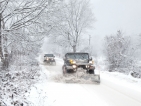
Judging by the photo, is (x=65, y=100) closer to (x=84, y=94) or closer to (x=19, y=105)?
(x=84, y=94)

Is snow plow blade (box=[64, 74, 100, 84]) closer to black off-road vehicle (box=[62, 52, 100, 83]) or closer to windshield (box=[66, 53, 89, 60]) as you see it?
black off-road vehicle (box=[62, 52, 100, 83])

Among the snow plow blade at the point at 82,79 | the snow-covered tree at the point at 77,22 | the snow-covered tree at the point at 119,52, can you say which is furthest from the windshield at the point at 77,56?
the snow-covered tree at the point at 77,22

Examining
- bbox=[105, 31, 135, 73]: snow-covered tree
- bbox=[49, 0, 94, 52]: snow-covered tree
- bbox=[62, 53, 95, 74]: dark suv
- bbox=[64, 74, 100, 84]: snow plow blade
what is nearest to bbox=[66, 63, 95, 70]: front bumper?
bbox=[62, 53, 95, 74]: dark suv

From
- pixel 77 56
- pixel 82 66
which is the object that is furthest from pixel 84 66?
pixel 77 56

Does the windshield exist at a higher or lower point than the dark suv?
higher

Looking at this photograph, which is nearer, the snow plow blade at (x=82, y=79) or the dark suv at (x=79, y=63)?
the snow plow blade at (x=82, y=79)

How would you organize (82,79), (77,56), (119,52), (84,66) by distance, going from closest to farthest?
(82,79), (84,66), (77,56), (119,52)

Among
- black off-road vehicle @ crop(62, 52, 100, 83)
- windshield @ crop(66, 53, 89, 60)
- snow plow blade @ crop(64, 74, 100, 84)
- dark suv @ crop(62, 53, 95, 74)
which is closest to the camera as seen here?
snow plow blade @ crop(64, 74, 100, 84)

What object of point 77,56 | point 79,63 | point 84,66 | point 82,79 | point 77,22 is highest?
point 77,22

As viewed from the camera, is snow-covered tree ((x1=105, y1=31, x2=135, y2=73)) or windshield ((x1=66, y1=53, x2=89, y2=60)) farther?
snow-covered tree ((x1=105, y1=31, x2=135, y2=73))

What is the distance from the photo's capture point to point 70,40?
31.5m

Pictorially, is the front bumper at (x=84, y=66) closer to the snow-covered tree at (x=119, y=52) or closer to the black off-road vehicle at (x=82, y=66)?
the black off-road vehicle at (x=82, y=66)

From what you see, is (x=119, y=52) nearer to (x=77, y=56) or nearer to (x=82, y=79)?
(x=77, y=56)

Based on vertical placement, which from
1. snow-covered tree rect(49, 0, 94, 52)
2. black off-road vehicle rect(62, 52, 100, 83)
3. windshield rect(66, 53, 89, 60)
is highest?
snow-covered tree rect(49, 0, 94, 52)
